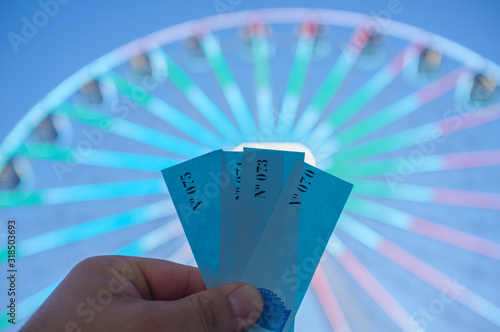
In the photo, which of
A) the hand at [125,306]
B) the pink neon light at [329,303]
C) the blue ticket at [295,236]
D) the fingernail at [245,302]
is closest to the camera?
the hand at [125,306]

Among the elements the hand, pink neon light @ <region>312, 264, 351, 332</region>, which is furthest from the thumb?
pink neon light @ <region>312, 264, 351, 332</region>

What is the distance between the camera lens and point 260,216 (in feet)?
6.19

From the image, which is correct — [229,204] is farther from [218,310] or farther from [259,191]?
[218,310]

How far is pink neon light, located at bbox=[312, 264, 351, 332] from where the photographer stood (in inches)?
146

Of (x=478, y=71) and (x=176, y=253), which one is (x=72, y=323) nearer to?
(x=176, y=253)

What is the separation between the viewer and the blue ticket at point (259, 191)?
187cm

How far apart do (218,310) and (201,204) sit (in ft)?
1.59

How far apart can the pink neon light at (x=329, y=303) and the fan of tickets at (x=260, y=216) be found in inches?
82.2

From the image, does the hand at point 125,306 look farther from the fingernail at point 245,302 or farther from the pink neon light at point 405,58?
the pink neon light at point 405,58

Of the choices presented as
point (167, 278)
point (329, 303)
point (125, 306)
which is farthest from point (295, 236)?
point (329, 303)

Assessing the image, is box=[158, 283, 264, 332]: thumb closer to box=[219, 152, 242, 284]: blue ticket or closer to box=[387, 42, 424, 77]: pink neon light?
box=[219, 152, 242, 284]: blue ticket

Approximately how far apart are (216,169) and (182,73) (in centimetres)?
315

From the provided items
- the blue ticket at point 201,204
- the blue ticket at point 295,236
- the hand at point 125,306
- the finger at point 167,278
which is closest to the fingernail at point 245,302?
the hand at point 125,306

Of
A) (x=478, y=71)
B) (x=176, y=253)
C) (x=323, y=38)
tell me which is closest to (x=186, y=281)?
(x=176, y=253)
